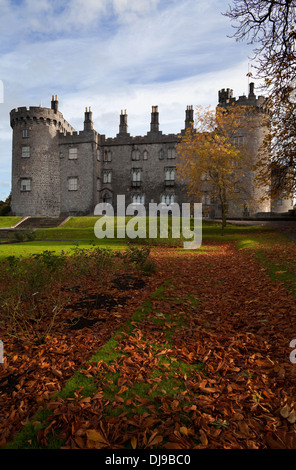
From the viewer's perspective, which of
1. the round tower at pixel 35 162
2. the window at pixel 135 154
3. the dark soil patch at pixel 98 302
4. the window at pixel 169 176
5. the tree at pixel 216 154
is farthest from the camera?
the window at pixel 135 154

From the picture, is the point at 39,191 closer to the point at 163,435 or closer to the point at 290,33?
the point at 290,33

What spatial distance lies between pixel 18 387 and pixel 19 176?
45.0 meters

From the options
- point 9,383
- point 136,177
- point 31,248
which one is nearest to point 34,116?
point 136,177

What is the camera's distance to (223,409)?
3141 millimetres

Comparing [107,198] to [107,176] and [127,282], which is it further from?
[127,282]

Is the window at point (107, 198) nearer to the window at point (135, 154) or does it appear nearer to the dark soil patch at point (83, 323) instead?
the window at point (135, 154)

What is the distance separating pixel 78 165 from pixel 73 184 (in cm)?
304

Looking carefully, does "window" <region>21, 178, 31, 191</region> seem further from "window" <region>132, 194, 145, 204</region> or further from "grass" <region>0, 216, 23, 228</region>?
"window" <region>132, 194, 145, 204</region>

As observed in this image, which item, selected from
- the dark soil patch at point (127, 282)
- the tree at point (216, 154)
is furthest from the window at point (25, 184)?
the dark soil patch at point (127, 282)

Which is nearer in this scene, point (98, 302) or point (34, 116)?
point (98, 302)

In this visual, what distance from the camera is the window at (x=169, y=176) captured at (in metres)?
43.6

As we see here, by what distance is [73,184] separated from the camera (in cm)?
4381

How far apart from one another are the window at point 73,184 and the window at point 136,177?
350 inches
